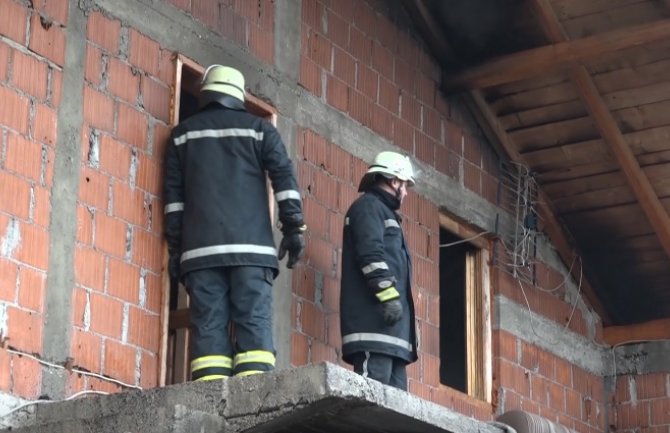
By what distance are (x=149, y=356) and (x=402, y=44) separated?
12.2 ft

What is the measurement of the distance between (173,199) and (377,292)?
1.21m

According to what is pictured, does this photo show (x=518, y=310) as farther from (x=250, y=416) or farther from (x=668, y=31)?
(x=250, y=416)

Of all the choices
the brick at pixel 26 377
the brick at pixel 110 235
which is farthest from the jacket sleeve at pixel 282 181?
the brick at pixel 26 377

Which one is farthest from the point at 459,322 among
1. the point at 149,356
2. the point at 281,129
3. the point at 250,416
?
the point at 250,416

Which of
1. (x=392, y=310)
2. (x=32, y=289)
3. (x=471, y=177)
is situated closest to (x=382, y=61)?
(x=471, y=177)

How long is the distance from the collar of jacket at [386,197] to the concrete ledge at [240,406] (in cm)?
199

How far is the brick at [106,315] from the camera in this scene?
25.0 feet

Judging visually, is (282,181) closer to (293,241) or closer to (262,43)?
(293,241)

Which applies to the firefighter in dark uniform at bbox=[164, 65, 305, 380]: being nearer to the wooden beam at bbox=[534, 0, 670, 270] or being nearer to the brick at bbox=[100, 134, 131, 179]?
the brick at bbox=[100, 134, 131, 179]

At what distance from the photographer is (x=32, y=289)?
7.30 meters

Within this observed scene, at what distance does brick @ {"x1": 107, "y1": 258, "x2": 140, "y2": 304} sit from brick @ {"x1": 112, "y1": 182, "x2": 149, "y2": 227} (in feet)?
0.80

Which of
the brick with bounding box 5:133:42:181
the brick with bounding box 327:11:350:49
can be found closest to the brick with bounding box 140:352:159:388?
the brick with bounding box 5:133:42:181

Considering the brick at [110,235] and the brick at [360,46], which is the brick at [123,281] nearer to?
the brick at [110,235]

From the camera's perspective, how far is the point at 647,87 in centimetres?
1080
